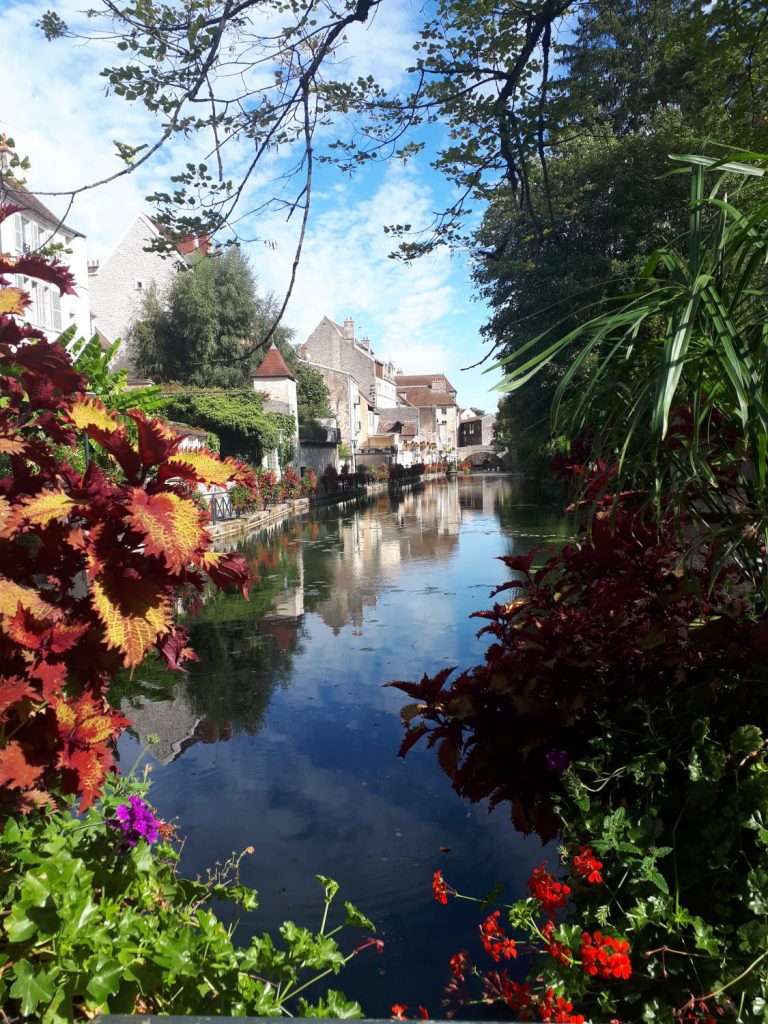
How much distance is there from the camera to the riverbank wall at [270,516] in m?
20.5

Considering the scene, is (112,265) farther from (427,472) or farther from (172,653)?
(427,472)

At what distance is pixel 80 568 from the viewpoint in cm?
189

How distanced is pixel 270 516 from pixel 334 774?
22391mm

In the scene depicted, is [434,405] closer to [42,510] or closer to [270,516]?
[270,516]

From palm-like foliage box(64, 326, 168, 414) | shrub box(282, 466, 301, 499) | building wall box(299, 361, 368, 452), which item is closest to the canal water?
palm-like foliage box(64, 326, 168, 414)

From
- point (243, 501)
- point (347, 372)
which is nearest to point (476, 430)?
point (347, 372)

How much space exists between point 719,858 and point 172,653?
151 centimetres

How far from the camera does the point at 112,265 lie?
3884 centimetres

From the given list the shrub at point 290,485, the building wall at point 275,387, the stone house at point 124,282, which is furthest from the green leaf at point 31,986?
the stone house at point 124,282

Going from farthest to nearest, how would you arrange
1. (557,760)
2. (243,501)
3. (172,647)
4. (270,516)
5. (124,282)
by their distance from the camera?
(124,282) → (270,516) → (243,501) → (557,760) → (172,647)

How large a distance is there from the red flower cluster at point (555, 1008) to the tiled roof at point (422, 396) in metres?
105

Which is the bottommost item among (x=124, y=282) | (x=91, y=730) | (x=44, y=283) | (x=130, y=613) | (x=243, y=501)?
(x=243, y=501)

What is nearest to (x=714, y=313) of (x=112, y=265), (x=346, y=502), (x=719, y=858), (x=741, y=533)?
(x=741, y=533)

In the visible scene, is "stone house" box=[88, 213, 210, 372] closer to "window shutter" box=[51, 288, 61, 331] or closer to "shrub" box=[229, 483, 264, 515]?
"window shutter" box=[51, 288, 61, 331]
